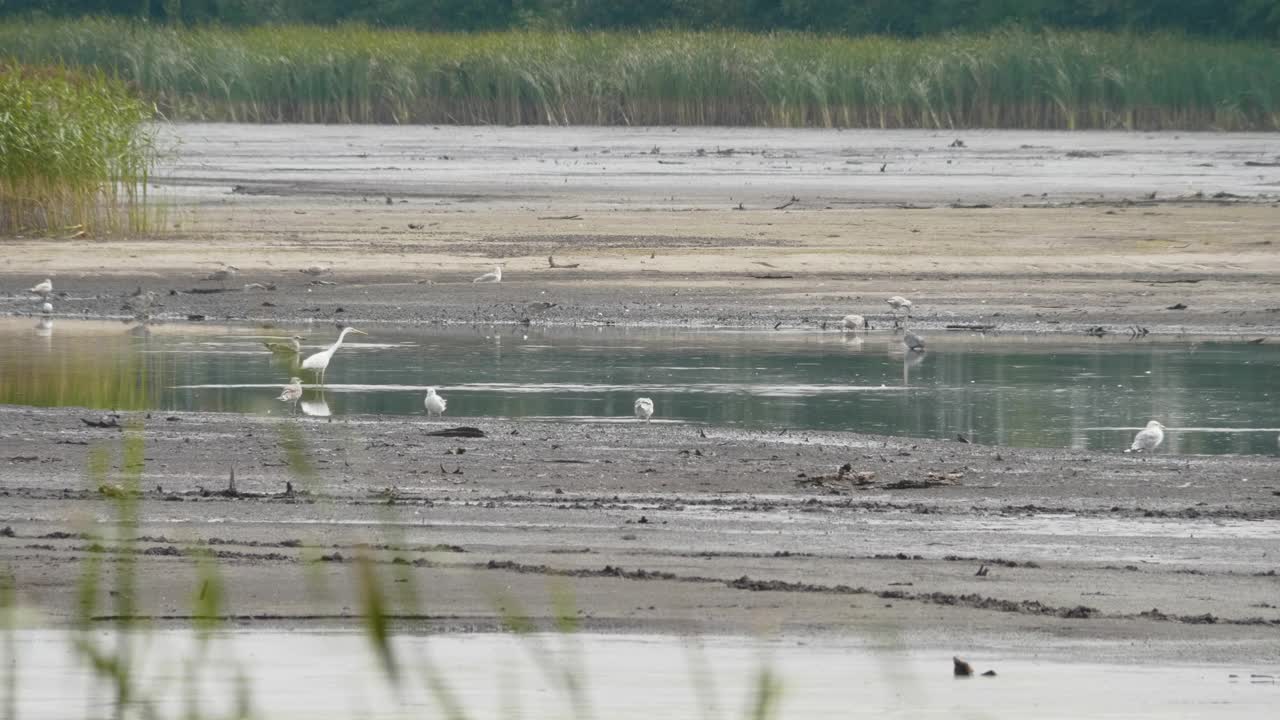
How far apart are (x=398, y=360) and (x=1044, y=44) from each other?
30.9 metres

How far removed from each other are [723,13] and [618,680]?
185 ft

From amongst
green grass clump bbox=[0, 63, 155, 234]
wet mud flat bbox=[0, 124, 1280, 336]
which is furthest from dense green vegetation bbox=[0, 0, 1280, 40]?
green grass clump bbox=[0, 63, 155, 234]

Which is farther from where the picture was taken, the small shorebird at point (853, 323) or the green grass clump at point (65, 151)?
the green grass clump at point (65, 151)

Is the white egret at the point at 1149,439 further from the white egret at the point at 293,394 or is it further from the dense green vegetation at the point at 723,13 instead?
the dense green vegetation at the point at 723,13

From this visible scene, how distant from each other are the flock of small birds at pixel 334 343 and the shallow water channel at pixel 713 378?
0.35ft

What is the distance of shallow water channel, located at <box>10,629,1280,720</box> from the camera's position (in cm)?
641

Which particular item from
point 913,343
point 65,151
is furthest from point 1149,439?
point 65,151

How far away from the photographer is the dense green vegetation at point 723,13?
54469 mm

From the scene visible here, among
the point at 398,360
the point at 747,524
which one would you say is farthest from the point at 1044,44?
the point at 747,524

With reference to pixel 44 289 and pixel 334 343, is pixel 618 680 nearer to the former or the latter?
pixel 334 343

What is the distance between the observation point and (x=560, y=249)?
22250 millimetres

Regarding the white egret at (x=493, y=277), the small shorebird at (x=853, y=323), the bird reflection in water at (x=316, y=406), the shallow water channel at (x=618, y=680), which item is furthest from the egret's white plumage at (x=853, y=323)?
the shallow water channel at (x=618, y=680)

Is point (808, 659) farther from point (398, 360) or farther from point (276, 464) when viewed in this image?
point (398, 360)

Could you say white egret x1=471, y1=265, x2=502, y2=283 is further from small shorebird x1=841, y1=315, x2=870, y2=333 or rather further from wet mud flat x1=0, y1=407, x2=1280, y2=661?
wet mud flat x1=0, y1=407, x2=1280, y2=661
